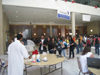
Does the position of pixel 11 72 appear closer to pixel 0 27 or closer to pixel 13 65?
pixel 13 65

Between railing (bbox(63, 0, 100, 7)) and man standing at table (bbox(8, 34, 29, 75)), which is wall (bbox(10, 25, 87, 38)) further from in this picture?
man standing at table (bbox(8, 34, 29, 75))

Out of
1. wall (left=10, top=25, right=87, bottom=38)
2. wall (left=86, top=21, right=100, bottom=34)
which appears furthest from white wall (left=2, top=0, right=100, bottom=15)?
wall (left=10, top=25, right=87, bottom=38)

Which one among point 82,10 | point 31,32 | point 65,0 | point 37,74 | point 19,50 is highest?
point 65,0

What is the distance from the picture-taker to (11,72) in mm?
2232

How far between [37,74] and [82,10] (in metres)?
9.04

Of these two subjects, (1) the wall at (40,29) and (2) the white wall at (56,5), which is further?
(1) the wall at (40,29)

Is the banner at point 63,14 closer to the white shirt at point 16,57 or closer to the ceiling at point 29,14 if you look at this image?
the ceiling at point 29,14

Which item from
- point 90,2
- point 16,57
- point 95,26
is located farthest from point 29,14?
point 95,26

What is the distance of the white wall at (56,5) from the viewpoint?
7.29 meters

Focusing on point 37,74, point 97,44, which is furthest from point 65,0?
point 37,74

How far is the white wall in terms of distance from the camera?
7.29 meters

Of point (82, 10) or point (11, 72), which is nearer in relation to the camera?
point (11, 72)

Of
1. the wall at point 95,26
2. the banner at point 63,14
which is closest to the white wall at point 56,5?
the banner at point 63,14

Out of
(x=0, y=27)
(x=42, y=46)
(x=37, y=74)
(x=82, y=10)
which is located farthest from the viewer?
(x=82, y=10)
